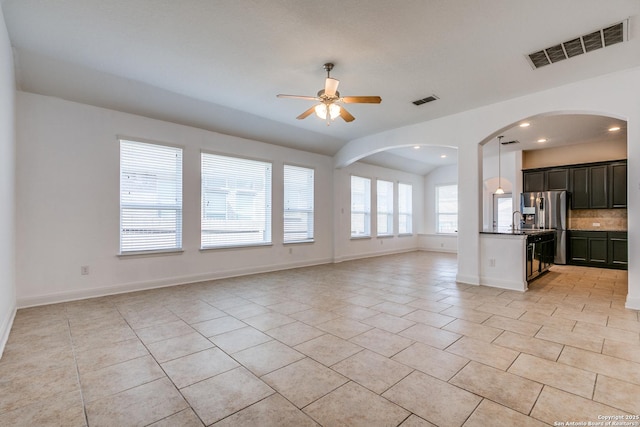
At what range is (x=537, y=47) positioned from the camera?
10.6ft

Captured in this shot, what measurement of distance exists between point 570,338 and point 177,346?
3.64 m

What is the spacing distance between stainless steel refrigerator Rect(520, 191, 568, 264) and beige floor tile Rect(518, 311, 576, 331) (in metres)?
4.43

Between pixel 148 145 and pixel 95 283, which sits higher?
pixel 148 145

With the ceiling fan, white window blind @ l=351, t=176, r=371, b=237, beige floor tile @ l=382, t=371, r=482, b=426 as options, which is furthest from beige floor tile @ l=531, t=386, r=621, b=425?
white window blind @ l=351, t=176, r=371, b=237

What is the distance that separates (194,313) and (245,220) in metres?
2.72

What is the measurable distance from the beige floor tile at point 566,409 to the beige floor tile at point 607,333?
56.9 inches

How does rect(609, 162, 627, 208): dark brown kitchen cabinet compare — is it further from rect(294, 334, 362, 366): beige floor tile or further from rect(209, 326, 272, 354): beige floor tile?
rect(209, 326, 272, 354): beige floor tile

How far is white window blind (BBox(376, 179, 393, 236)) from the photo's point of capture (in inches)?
366

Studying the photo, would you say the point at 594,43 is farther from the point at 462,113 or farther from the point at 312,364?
the point at 312,364

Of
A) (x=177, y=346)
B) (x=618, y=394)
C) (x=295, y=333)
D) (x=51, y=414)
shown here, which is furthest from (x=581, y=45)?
(x=51, y=414)

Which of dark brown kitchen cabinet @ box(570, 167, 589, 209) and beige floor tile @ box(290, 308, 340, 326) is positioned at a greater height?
dark brown kitchen cabinet @ box(570, 167, 589, 209)

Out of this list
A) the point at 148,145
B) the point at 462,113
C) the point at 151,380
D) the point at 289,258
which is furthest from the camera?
the point at 289,258

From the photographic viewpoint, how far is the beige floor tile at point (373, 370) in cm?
207

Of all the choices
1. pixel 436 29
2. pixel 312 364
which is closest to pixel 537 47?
pixel 436 29
